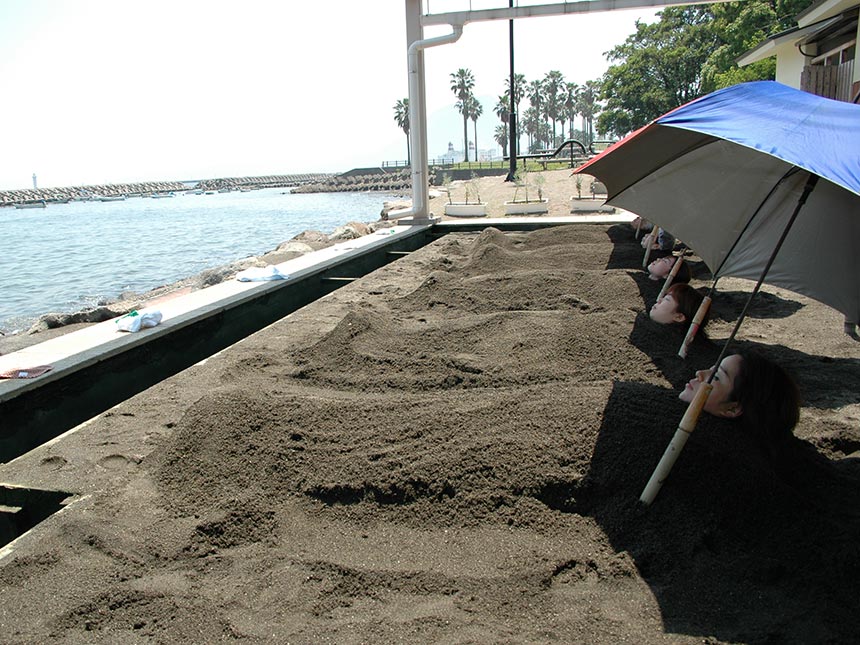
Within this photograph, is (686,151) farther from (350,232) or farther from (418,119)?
(350,232)

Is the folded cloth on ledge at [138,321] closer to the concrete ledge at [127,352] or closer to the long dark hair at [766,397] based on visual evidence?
the concrete ledge at [127,352]

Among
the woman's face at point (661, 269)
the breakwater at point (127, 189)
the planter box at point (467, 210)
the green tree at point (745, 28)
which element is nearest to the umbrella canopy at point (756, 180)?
the woman's face at point (661, 269)

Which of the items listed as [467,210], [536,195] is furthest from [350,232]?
[536,195]

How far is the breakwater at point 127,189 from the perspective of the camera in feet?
260

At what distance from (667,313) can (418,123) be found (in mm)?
8394

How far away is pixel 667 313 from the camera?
4.78m

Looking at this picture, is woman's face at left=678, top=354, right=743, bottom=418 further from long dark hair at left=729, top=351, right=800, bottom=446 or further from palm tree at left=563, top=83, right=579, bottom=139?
palm tree at left=563, top=83, right=579, bottom=139

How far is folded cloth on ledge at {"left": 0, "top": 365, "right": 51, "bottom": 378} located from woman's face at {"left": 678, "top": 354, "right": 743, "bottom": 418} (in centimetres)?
407

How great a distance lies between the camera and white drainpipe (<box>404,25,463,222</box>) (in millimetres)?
11141

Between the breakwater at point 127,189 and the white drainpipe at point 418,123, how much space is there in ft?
256

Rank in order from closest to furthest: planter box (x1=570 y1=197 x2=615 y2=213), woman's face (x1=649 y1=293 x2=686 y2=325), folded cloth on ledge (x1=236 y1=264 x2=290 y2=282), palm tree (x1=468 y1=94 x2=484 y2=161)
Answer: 1. woman's face (x1=649 y1=293 x2=686 y2=325)
2. folded cloth on ledge (x1=236 y1=264 x2=290 y2=282)
3. planter box (x1=570 y1=197 x2=615 y2=213)
4. palm tree (x1=468 y1=94 x2=484 y2=161)

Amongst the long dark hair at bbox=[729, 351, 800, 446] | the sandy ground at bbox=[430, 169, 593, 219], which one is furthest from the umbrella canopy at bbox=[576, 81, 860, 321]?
the sandy ground at bbox=[430, 169, 593, 219]

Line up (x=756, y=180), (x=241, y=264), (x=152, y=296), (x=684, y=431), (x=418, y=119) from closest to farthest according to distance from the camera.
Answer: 1. (x=684, y=431)
2. (x=756, y=180)
3. (x=418, y=119)
4. (x=241, y=264)
5. (x=152, y=296)

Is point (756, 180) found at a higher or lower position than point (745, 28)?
lower
